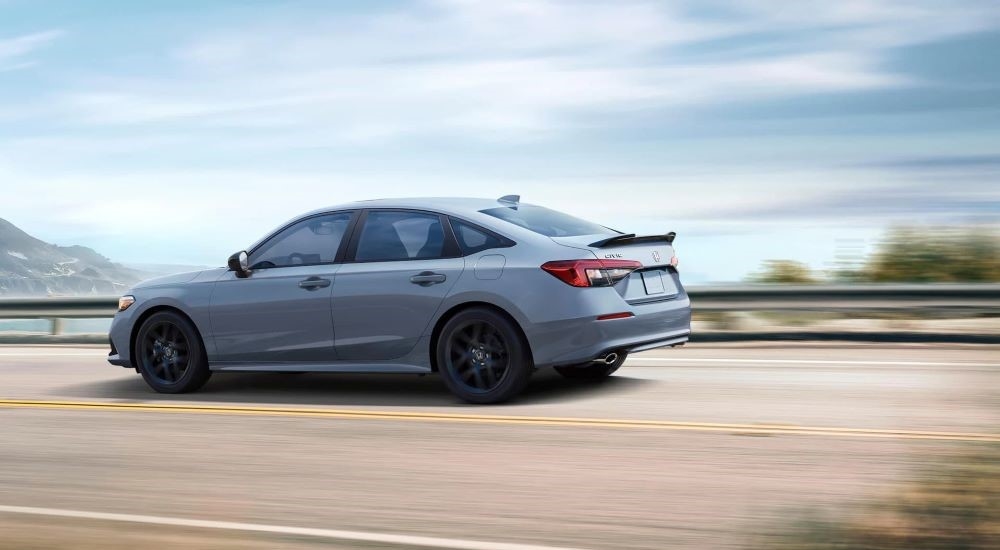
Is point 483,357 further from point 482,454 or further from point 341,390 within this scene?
point 482,454

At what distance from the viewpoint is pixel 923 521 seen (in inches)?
182

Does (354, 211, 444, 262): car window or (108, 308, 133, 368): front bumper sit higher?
(354, 211, 444, 262): car window

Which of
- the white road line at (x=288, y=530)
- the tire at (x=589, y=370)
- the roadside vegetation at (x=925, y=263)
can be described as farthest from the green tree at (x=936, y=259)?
the white road line at (x=288, y=530)

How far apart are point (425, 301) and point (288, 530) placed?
3.75 meters

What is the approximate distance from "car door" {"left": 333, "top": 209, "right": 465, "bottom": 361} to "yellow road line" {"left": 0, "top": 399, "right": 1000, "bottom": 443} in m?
0.60

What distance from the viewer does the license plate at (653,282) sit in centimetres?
916

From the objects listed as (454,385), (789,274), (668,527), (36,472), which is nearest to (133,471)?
(36,472)

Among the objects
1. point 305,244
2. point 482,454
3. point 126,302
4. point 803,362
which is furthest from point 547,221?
point 126,302

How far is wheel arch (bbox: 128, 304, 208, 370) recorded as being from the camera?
10.4 m

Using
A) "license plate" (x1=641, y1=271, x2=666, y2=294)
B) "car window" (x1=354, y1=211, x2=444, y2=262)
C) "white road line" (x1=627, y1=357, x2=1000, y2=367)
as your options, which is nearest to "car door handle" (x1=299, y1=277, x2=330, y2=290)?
"car window" (x1=354, y1=211, x2=444, y2=262)

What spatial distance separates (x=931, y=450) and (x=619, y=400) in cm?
276

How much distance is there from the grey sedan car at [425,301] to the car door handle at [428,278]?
0.4 inches

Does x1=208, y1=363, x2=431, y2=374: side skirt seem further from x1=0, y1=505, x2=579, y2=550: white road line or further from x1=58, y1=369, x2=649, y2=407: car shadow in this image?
x1=0, y1=505, x2=579, y2=550: white road line

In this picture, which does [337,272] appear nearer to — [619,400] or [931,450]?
[619,400]
